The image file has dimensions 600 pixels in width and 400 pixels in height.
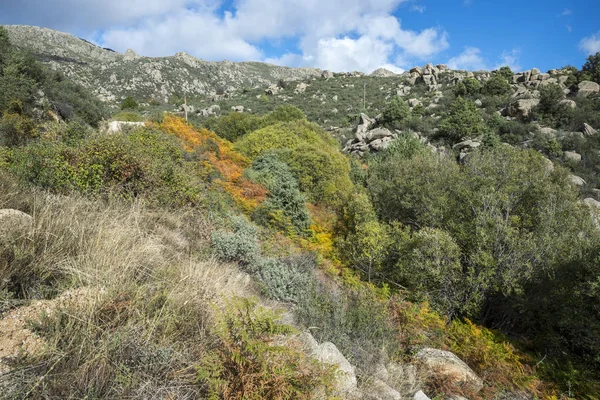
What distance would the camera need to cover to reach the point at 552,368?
5.21 m

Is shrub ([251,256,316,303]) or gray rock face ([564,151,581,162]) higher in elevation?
gray rock face ([564,151,581,162])

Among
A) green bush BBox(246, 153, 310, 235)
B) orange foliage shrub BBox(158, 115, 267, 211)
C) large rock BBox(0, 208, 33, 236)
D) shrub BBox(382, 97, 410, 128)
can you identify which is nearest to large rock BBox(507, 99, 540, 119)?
shrub BBox(382, 97, 410, 128)

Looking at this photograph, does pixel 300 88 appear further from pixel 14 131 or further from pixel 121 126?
pixel 14 131

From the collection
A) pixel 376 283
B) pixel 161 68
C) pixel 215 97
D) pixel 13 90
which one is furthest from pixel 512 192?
pixel 161 68

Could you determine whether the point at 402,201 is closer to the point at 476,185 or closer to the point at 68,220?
the point at 476,185

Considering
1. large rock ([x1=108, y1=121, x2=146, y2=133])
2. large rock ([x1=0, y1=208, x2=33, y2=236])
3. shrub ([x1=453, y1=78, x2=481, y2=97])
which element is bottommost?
large rock ([x1=0, y1=208, x2=33, y2=236])

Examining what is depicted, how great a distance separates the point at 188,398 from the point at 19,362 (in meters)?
0.91

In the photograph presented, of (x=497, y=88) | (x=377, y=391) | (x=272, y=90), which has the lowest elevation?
(x=377, y=391)

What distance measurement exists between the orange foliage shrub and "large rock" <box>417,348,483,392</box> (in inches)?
251

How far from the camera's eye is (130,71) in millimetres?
45719

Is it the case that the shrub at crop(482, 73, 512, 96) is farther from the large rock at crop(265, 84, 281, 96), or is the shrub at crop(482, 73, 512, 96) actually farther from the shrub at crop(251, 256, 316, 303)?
the shrub at crop(251, 256, 316, 303)

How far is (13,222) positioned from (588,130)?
1123 inches

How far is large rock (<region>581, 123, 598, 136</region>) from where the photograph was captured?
803 inches

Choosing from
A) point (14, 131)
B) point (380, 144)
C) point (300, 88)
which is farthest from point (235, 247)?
point (300, 88)
